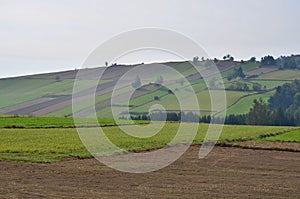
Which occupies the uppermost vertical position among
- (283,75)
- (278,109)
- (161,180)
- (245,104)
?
(283,75)

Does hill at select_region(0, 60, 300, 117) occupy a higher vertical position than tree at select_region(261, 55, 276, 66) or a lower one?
lower

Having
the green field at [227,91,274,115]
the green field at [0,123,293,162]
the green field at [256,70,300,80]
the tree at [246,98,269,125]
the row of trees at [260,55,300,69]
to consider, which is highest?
the row of trees at [260,55,300,69]

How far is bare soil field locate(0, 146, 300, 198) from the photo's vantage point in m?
18.4

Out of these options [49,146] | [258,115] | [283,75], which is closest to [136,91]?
[258,115]

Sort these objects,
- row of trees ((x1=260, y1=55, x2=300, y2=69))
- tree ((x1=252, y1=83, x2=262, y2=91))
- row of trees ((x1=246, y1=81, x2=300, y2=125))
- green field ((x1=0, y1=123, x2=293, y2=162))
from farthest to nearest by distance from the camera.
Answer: row of trees ((x1=260, y1=55, x2=300, y2=69)), tree ((x1=252, y1=83, x2=262, y2=91)), row of trees ((x1=246, y1=81, x2=300, y2=125)), green field ((x1=0, y1=123, x2=293, y2=162))

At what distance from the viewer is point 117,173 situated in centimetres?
2380

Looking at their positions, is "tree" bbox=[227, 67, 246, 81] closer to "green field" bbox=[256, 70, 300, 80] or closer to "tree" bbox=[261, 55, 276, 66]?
"green field" bbox=[256, 70, 300, 80]

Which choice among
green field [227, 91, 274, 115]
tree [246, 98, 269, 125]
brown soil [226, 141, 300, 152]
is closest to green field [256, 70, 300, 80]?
green field [227, 91, 274, 115]

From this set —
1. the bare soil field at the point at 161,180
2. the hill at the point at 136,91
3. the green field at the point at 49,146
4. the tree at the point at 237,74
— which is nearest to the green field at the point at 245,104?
the hill at the point at 136,91

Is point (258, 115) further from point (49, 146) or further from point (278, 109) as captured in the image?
point (49, 146)

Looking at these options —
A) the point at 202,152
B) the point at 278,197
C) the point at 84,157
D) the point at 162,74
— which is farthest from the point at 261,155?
the point at 162,74

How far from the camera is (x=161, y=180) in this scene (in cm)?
2178

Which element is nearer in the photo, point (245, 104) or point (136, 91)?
point (136, 91)

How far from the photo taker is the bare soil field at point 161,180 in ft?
60.4
